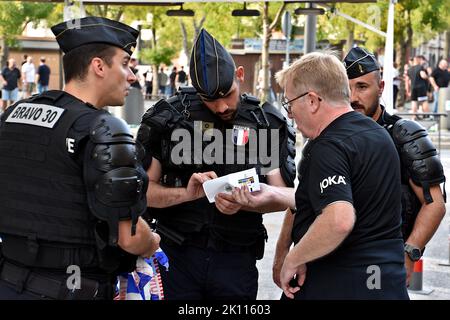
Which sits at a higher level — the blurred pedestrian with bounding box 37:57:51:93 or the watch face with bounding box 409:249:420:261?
the watch face with bounding box 409:249:420:261

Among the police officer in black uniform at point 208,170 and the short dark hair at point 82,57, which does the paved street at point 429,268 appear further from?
the short dark hair at point 82,57

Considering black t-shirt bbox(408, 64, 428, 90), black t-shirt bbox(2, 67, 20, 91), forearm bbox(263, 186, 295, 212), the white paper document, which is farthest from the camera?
black t-shirt bbox(2, 67, 20, 91)

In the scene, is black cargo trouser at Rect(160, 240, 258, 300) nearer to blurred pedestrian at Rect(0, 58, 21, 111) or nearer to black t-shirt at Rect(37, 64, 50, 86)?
blurred pedestrian at Rect(0, 58, 21, 111)

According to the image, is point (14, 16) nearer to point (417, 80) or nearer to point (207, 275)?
point (417, 80)

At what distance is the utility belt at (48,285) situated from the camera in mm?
3092

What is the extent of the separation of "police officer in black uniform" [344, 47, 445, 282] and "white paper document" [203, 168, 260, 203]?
83 cm

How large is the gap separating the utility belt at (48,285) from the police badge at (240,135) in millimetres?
1273

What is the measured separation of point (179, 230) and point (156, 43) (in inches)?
1888

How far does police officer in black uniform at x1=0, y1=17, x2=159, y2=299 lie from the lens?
2.99 metres

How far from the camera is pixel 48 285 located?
3.10 metres

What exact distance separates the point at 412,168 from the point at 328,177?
114cm

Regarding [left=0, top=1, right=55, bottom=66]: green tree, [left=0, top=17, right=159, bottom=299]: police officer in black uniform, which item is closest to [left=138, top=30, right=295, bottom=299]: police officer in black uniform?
[left=0, top=17, right=159, bottom=299]: police officer in black uniform

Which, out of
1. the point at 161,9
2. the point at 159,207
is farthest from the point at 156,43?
the point at 159,207

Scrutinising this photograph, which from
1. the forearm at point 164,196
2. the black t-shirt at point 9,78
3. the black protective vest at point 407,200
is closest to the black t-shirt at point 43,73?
the black t-shirt at point 9,78
